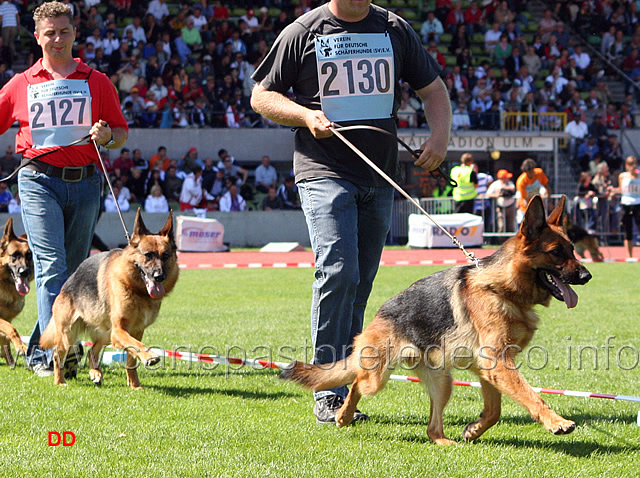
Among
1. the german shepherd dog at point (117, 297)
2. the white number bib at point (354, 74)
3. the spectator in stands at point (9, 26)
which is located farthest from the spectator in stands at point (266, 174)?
the white number bib at point (354, 74)

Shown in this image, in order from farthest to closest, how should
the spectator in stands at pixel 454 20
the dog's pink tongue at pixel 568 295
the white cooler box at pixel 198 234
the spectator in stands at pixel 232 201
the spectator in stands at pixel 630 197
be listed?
the spectator in stands at pixel 454 20 < the spectator in stands at pixel 232 201 < the white cooler box at pixel 198 234 < the spectator in stands at pixel 630 197 < the dog's pink tongue at pixel 568 295

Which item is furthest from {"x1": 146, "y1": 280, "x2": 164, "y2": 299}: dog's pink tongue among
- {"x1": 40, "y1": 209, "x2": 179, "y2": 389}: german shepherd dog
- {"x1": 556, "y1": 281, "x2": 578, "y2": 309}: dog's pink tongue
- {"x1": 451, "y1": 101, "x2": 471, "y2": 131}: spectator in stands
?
{"x1": 451, "y1": 101, "x2": 471, "y2": 131}: spectator in stands

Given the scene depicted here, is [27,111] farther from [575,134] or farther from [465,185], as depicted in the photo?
[575,134]

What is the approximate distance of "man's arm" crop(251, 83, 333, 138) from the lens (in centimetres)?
406

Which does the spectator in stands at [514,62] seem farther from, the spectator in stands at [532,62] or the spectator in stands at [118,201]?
the spectator in stands at [118,201]

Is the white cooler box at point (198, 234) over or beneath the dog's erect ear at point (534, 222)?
beneath

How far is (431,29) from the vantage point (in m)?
26.9

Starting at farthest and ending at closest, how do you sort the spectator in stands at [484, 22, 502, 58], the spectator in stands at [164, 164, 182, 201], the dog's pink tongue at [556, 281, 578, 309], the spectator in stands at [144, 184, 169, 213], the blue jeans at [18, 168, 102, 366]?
the spectator in stands at [484, 22, 502, 58] < the spectator in stands at [164, 164, 182, 201] < the spectator in stands at [144, 184, 169, 213] < the blue jeans at [18, 168, 102, 366] < the dog's pink tongue at [556, 281, 578, 309]

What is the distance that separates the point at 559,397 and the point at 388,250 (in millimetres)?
14113

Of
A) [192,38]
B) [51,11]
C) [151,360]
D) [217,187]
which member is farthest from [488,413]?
A: [192,38]

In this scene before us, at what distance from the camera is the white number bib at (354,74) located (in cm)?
419

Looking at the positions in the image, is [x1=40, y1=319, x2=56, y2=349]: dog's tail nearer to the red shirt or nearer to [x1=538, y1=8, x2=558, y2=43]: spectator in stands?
the red shirt

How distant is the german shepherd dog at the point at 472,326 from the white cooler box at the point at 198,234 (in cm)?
1482

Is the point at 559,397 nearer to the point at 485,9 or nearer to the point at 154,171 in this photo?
the point at 154,171
